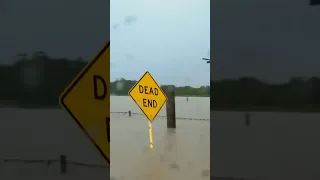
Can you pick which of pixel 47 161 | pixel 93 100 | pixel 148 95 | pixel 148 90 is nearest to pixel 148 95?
pixel 148 95

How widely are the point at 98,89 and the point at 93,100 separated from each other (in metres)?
0.09

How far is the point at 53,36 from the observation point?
2.88m

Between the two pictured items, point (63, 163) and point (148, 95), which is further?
point (148, 95)

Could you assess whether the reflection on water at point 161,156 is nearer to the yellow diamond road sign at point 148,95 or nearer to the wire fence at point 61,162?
the yellow diamond road sign at point 148,95

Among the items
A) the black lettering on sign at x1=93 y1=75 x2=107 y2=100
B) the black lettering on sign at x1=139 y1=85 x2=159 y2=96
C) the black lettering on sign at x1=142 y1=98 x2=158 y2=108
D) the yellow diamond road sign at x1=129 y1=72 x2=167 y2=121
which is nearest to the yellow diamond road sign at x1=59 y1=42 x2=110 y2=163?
the black lettering on sign at x1=93 y1=75 x2=107 y2=100

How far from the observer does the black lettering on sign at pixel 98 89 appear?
2.70m

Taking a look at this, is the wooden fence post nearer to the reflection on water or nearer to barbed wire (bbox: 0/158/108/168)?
barbed wire (bbox: 0/158/108/168)

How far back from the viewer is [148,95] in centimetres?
816

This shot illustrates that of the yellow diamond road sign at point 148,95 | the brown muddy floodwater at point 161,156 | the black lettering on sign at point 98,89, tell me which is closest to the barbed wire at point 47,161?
the black lettering on sign at point 98,89

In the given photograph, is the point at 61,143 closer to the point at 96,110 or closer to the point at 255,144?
the point at 96,110

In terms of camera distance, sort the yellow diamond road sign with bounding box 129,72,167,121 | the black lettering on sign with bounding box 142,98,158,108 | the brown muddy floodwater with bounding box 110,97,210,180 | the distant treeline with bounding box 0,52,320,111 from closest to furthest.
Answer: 1. the distant treeline with bounding box 0,52,320,111
2. the brown muddy floodwater with bounding box 110,97,210,180
3. the yellow diamond road sign with bounding box 129,72,167,121
4. the black lettering on sign with bounding box 142,98,158,108

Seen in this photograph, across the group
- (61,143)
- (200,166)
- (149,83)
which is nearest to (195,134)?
(149,83)

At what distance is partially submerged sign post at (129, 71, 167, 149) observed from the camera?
26.0 feet

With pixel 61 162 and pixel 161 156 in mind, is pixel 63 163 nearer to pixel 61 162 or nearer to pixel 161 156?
pixel 61 162
